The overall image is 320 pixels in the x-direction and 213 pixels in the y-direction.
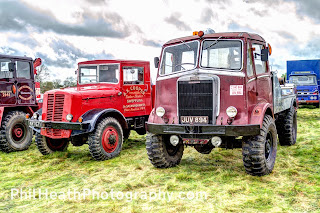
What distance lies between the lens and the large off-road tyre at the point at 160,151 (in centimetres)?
612

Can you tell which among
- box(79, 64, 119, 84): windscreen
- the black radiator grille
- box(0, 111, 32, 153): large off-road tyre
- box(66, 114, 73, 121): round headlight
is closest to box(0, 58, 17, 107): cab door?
box(0, 111, 32, 153): large off-road tyre

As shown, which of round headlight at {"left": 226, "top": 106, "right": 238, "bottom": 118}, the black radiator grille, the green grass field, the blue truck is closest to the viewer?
the green grass field

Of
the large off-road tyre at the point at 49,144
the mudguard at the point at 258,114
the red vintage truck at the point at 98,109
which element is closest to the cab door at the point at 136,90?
the red vintage truck at the point at 98,109

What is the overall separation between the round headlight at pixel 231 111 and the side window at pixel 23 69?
641 centimetres

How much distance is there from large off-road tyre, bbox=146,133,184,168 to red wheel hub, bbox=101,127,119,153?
144 cm

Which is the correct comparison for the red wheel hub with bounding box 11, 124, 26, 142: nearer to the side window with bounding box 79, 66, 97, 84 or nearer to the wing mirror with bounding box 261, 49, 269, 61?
the side window with bounding box 79, 66, 97, 84

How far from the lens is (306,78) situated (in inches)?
800

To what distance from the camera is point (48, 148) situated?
792 centimetres

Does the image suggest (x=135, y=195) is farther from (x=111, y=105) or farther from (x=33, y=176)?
(x=111, y=105)

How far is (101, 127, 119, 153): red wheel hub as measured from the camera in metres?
7.32

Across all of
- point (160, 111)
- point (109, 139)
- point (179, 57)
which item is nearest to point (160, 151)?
point (160, 111)

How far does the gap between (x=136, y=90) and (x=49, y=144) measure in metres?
2.66

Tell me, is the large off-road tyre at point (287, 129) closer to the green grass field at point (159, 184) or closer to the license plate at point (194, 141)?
the green grass field at point (159, 184)

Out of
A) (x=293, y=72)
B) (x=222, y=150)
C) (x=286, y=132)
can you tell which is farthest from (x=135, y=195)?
(x=293, y=72)
